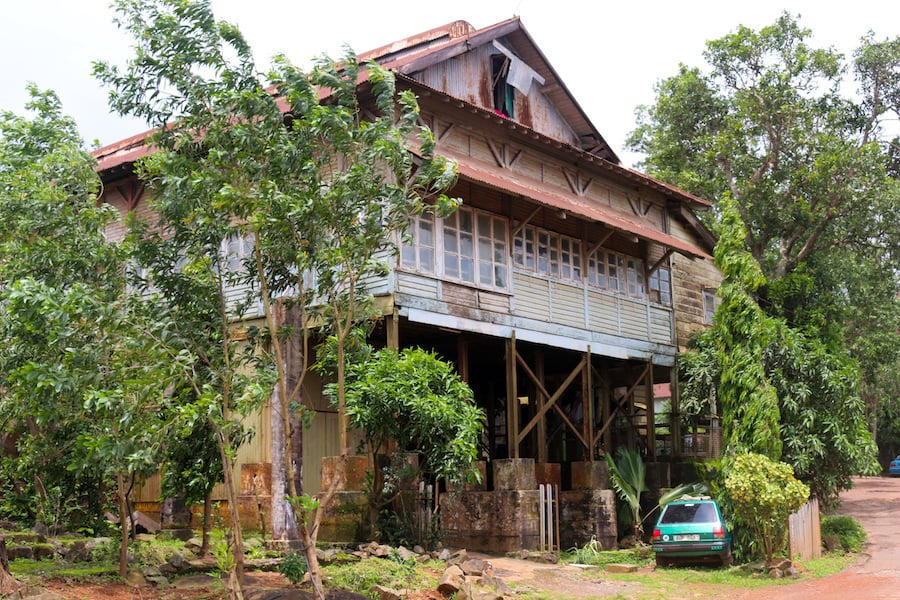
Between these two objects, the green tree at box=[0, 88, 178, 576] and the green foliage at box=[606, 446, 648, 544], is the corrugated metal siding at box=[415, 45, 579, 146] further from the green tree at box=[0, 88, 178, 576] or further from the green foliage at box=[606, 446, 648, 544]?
the green tree at box=[0, 88, 178, 576]

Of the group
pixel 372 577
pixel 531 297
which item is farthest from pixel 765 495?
pixel 372 577

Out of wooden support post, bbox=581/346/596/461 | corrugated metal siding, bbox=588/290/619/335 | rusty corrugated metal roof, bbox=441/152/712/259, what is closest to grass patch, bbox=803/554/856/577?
wooden support post, bbox=581/346/596/461

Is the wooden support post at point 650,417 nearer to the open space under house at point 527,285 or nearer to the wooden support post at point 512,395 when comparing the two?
the open space under house at point 527,285

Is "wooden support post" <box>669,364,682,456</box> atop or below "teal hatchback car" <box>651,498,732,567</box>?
atop

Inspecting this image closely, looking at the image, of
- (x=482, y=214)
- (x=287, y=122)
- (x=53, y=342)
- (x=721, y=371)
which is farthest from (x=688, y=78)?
(x=53, y=342)

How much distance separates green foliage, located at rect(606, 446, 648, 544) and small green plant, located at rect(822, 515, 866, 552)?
13.9ft

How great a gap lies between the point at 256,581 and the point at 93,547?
11.1ft

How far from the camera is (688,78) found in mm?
28656

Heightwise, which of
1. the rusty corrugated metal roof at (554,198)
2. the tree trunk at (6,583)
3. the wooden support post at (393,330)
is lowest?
the tree trunk at (6,583)

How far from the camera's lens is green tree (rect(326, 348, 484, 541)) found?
46.5 feet

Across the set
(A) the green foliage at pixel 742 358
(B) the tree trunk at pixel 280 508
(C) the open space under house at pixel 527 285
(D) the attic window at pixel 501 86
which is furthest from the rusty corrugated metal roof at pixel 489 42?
(B) the tree trunk at pixel 280 508

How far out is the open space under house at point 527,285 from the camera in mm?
17375

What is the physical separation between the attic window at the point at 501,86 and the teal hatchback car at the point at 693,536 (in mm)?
9095

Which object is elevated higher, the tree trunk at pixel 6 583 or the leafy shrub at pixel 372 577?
the tree trunk at pixel 6 583
